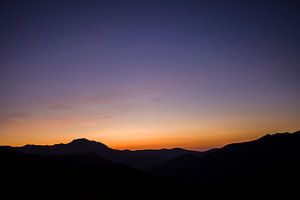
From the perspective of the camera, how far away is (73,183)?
40.2m

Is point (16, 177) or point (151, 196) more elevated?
point (16, 177)

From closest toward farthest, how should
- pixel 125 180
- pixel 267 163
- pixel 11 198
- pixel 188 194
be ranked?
pixel 11 198, pixel 188 194, pixel 125 180, pixel 267 163

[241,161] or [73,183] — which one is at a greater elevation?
[241,161]

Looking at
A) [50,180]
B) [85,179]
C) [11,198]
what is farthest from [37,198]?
[85,179]

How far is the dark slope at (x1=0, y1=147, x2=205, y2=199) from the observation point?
113 ft

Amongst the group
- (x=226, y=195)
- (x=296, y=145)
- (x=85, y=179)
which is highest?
(x=296, y=145)

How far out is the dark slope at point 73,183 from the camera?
34.4m

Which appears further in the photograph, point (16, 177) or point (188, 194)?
point (188, 194)

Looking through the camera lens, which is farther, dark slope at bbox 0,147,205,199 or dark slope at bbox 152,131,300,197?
dark slope at bbox 152,131,300,197

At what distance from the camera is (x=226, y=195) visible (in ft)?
138

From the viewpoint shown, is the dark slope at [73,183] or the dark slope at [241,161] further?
the dark slope at [241,161]

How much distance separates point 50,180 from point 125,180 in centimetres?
1389

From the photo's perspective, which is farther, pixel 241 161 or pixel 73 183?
pixel 241 161

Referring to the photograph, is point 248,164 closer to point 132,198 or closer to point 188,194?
point 188,194
